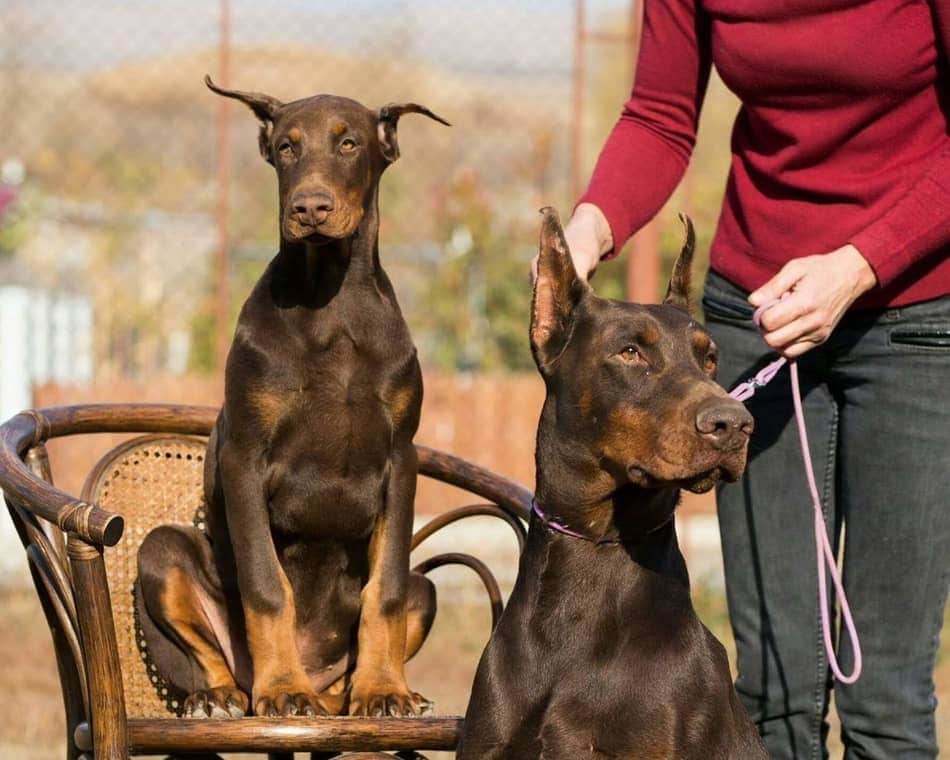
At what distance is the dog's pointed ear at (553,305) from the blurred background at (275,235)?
313 cm

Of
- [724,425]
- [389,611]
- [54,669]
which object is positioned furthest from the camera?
[54,669]

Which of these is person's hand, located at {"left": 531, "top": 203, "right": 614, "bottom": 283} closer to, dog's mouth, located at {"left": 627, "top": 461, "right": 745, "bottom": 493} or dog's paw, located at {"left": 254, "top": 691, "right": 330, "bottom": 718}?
dog's mouth, located at {"left": 627, "top": 461, "right": 745, "bottom": 493}

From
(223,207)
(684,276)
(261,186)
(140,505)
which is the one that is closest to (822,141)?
(684,276)

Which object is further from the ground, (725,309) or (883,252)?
(883,252)

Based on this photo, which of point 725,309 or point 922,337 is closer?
point 922,337

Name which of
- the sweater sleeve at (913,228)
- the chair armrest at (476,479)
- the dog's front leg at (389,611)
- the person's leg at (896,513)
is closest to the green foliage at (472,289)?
the chair armrest at (476,479)

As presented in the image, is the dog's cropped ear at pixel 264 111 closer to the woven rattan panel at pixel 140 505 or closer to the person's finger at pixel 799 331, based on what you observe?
the woven rattan panel at pixel 140 505

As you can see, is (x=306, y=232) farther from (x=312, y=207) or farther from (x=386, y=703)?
(x=386, y=703)

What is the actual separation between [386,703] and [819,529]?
37.7 inches

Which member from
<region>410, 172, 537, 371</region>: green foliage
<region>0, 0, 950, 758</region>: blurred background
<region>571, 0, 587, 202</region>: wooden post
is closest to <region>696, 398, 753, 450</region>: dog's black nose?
<region>0, 0, 950, 758</region>: blurred background

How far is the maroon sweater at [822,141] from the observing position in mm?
3072

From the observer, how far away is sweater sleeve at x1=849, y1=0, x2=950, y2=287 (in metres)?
3.03

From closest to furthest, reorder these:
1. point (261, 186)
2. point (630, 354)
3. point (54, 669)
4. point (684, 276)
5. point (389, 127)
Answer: point (630, 354) → point (684, 276) → point (389, 127) → point (54, 669) → point (261, 186)

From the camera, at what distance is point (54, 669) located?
6.60 metres
